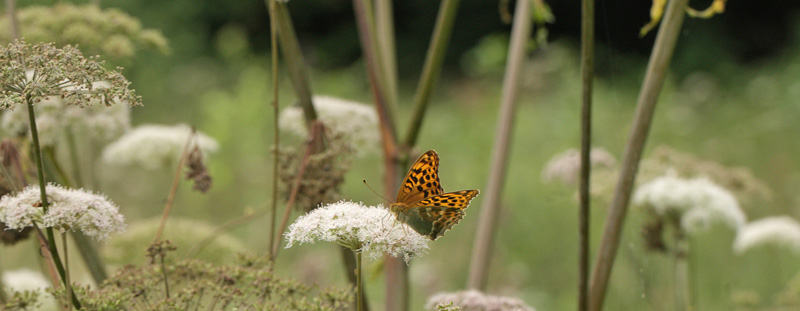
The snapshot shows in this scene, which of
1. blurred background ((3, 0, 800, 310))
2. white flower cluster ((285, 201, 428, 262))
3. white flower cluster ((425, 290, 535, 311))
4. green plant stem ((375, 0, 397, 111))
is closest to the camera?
white flower cluster ((285, 201, 428, 262))

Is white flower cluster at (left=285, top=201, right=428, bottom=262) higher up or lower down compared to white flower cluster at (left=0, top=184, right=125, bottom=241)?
higher up

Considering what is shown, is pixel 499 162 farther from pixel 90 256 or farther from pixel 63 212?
pixel 63 212

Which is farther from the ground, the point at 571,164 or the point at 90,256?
the point at 571,164

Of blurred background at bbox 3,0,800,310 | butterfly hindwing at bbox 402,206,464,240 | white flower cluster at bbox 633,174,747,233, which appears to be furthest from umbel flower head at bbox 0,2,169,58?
white flower cluster at bbox 633,174,747,233

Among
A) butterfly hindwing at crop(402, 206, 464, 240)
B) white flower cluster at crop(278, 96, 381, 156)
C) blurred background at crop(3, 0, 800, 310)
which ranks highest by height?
blurred background at crop(3, 0, 800, 310)

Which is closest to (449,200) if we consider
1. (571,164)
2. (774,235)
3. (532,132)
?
(571,164)

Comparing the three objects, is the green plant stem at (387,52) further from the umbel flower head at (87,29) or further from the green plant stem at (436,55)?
the umbel flower head at (87,29)

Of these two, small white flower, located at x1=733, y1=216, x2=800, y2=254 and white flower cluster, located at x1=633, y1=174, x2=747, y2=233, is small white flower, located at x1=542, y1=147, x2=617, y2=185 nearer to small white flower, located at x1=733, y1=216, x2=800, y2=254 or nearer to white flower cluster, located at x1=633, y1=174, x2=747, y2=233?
white flower cluster, located at x1=633, y1=174, x2=747, y2=233
